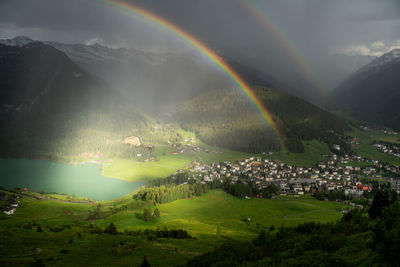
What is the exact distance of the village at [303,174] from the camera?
410ft

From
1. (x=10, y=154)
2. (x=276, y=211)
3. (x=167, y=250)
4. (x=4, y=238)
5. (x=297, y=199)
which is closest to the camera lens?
(x=4, y=238)

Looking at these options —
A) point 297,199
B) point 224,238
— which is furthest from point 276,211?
point 224,238

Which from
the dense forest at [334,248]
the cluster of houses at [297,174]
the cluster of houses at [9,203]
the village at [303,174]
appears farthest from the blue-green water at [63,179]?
the dense forest at [334,248]

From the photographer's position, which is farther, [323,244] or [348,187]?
[348,187]

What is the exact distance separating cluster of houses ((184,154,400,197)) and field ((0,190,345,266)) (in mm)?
20576

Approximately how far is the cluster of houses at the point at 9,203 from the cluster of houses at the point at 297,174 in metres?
81.8

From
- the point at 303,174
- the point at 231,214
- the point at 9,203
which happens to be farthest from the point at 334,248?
the point at 303,174

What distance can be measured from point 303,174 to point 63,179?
133491 mm

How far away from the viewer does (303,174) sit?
493 feet

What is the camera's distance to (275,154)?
19762 centimetres

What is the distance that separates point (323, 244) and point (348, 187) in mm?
100872

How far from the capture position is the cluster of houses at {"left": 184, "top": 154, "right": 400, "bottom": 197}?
126m

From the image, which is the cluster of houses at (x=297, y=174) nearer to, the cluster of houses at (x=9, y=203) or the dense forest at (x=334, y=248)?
the dense forest at (x=334, y=248)

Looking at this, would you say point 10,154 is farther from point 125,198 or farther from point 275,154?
point 275,154
